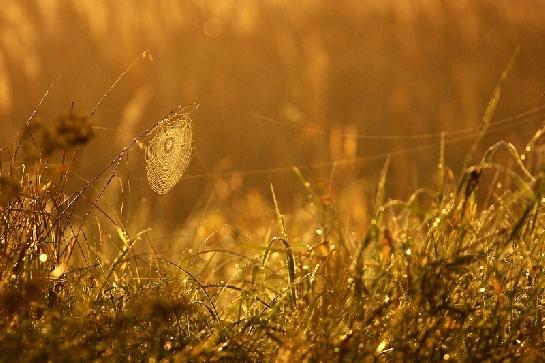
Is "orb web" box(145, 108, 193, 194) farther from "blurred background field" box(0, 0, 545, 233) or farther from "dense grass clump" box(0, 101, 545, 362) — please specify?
"blurred background field" box(0, 0, 545, 233)

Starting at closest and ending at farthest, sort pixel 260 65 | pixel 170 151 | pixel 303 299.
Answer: pixel 303 299
pixel 170 151
pixel 260 65

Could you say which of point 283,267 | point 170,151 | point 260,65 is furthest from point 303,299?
point 260,65

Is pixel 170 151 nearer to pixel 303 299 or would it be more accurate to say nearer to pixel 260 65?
pixel 303 299

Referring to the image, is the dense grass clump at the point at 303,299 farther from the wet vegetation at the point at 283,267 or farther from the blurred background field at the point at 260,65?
the blurred background field at the point at 260,65

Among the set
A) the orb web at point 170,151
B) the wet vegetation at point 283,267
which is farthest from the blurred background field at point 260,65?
the orb web at point 170,151

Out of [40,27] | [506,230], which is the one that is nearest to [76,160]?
[506,230]

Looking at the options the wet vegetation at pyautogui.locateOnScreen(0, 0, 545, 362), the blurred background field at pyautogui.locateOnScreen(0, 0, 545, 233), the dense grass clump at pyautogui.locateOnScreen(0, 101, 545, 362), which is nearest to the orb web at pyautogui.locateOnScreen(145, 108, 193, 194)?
the wet vegetation at pyautogui.locateOnScreen(0, 0, 545, 362)
